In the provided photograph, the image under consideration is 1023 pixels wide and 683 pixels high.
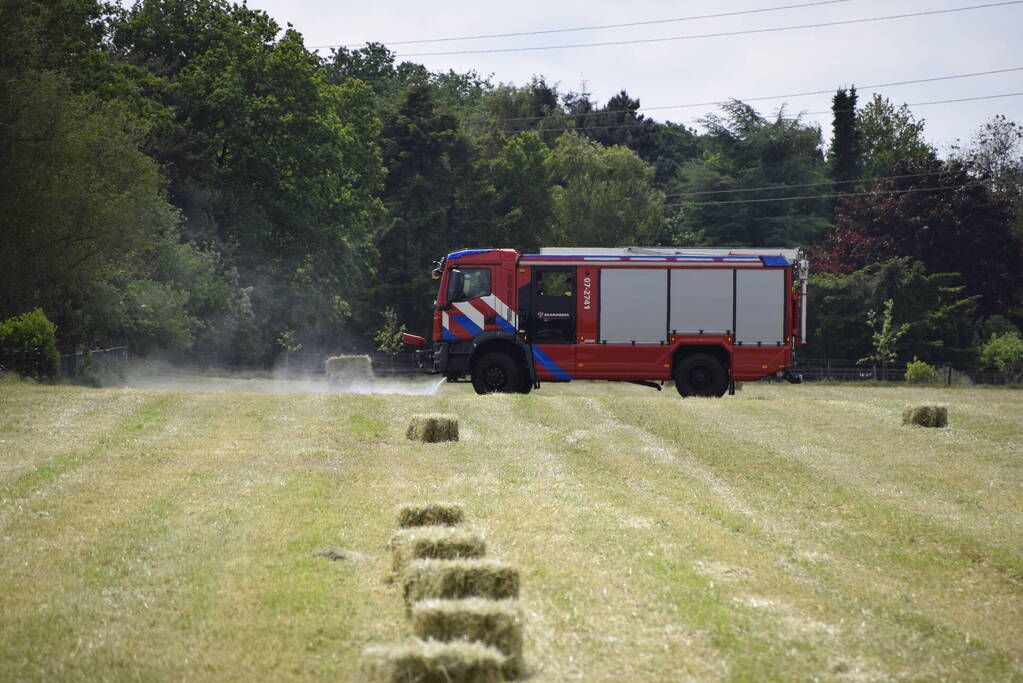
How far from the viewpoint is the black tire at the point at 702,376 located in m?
28.0

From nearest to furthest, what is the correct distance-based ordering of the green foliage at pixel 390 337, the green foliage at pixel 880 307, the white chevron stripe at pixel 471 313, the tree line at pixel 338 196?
the white chevron stripe at pixel 471 313 < the tree line at pixel 338 196 < the green foliage at pixel 880 307 < the green foliage at pixel 390 337

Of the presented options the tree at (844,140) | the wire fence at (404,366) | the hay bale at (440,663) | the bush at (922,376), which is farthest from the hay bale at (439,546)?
the tree at (844,140)

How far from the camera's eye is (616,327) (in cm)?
2777

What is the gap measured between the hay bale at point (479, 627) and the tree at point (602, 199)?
69.1 m

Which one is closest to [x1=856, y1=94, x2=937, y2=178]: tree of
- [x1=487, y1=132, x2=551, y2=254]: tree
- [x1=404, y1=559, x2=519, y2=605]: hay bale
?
[x1=487, y1=132, x2=551, y2=254]: tree

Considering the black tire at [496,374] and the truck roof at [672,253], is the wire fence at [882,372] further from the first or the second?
the black tire at [496,374]

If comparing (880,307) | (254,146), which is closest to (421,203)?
(254,146)

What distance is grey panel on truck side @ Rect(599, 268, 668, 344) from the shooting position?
1093 inches

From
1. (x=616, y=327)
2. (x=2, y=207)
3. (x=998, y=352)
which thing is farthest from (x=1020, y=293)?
(x=2, y=207)

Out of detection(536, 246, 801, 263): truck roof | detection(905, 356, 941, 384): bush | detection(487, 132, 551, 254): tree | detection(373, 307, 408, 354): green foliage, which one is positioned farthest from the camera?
detection(487, 132, 551, 254): tree

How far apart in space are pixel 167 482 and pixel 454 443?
519cm

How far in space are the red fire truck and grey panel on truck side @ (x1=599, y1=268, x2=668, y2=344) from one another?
0.02 meters

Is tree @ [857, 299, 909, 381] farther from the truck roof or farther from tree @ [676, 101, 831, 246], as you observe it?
the truck roof

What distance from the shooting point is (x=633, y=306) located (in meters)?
27.8
